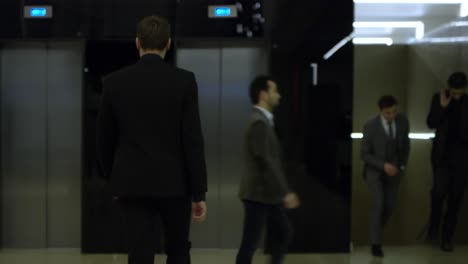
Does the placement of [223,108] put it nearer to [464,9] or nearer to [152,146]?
[464,9]

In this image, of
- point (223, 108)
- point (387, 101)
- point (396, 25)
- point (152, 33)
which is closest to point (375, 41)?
point (396, 25)

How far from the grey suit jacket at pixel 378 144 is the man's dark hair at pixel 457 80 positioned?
1.94 feet

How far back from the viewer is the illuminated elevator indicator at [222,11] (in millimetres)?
6051

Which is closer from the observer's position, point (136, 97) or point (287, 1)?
point (136, 97)

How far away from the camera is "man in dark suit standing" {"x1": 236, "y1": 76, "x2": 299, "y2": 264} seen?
4.09 m

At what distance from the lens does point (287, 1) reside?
Answer: 603 cm

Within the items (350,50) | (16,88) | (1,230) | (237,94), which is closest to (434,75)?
(350,50)

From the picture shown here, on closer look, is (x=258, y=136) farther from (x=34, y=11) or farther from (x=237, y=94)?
(x=34, y=11)

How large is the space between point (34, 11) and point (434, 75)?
4.20m

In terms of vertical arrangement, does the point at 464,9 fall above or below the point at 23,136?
above

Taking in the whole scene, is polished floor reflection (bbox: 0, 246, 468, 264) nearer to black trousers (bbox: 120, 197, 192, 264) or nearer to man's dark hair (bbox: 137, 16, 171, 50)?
black trousers (bbox: 120, 197, 192, 264)

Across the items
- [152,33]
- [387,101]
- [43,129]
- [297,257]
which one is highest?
[152,33]

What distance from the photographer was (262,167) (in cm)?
416

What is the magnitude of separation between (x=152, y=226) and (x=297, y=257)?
3306 mm
